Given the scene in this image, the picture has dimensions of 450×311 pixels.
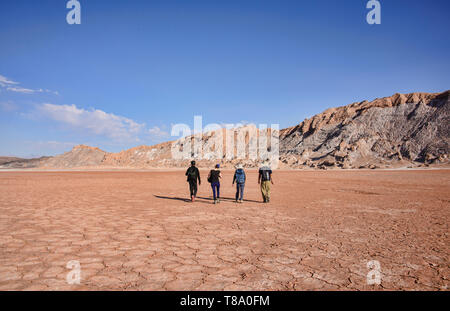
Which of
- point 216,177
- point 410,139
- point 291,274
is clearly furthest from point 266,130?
point 291,274

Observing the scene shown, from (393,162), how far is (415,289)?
211 ft

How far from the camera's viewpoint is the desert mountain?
6006 cm

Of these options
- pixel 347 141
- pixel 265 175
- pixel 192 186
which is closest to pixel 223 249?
pixel 265 175

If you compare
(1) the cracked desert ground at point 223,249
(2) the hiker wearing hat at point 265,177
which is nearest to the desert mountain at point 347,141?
(2) the hiker wearing hat at point 265,177

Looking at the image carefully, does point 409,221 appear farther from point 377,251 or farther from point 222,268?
point 222,268

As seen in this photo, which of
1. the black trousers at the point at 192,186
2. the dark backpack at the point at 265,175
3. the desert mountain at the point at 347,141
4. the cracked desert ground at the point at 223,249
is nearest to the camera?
the cracked desert ground at the point at 223,249

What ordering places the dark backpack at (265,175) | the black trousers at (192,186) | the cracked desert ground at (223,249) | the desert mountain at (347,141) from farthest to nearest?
the desert mountain at (347,141) < the black trousers at (192,186) < the dark backpack at (265,175) < the cracked desert ground at (223,249)

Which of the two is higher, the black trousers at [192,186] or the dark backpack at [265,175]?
the dark backpack at [265,175]

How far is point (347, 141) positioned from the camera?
69938 mm

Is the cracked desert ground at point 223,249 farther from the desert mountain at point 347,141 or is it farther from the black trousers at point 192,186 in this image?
the desert mountain at point 347,141

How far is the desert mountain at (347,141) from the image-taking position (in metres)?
60.1

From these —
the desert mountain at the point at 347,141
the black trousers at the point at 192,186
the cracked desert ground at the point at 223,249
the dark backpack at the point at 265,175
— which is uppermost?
the desert mountain at the point at 347,141

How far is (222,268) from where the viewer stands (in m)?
3.85

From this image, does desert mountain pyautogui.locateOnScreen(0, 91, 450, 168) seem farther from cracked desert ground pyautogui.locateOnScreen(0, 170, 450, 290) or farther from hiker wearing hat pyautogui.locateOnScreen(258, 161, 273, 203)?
cracked desert ground pyautogui.locateOnScreen(0, 170, 450, 290)
